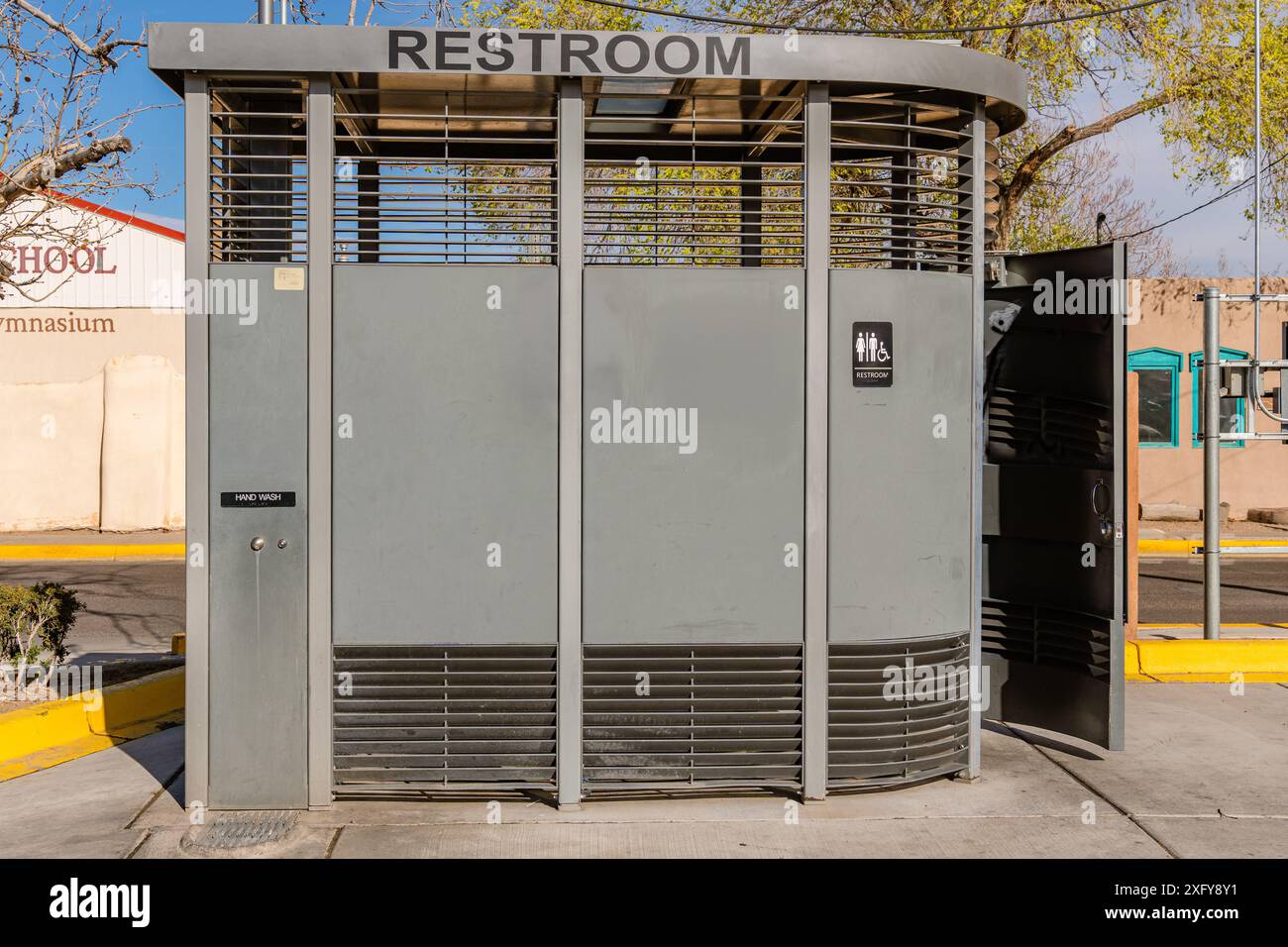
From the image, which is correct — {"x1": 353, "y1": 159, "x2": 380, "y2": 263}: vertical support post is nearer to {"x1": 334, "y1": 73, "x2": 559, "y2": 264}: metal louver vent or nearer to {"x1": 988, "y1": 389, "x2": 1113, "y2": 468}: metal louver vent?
{"x1": 334, "y1": 73, "x2": 559, "y2": 264}: metal louver vent

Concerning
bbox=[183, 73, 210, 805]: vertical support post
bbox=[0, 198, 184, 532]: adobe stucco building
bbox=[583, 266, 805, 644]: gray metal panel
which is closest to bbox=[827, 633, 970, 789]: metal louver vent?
bbox=[583, 266, 805, 644]: gray metal panel

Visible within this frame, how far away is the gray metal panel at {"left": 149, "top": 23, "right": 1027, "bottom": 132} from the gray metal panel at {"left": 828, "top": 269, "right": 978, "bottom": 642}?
103 cm

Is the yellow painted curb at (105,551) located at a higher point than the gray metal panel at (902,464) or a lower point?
lower

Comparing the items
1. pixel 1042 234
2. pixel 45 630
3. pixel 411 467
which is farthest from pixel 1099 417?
pixel 1042 234

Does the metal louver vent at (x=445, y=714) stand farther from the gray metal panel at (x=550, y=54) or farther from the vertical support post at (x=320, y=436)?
the gray metal panel at (x=550, y=54)

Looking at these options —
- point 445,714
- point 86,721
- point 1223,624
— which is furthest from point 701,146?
point 1223,624

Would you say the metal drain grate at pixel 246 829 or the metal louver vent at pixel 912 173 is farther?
the metal louver vent at pixel 912 173

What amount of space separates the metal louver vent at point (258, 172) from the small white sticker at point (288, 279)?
12 centimetres

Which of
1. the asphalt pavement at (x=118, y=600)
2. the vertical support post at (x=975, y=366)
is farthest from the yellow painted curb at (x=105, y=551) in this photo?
the vertical support post at (x=975, y=366)

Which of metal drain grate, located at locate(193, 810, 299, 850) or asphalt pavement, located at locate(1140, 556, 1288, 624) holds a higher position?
asphalt pavement, located at locate(1140, 556, 1288, 624)

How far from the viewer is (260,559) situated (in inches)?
235

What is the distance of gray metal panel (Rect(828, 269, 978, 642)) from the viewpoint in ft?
20.2

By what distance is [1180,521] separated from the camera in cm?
2094

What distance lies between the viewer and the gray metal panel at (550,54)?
5.76 metres
